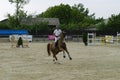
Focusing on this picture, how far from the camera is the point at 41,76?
14648 mm

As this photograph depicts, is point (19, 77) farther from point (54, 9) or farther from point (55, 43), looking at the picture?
point (54, 9)

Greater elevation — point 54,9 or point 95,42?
point 54,9

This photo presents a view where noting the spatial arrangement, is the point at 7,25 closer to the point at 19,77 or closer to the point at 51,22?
the point at 51,22

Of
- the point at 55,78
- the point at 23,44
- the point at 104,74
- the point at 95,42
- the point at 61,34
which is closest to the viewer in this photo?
the point at 55,78

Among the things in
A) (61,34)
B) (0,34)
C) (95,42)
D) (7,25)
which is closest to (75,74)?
(61,34)

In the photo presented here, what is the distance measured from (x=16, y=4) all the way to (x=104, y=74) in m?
81.6

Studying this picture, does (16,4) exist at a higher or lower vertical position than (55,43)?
higher

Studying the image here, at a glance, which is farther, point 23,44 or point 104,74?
point 23,44

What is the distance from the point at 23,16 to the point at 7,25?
15.2 ft

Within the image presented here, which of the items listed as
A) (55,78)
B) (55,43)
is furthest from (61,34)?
(55,78)

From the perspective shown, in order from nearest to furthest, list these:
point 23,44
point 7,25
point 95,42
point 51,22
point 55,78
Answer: point 55,78 → point 23,44 → point 95,42 → point 7,25 → point 51,22

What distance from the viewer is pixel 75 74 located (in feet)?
50.2

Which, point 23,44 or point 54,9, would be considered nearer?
point 23,44

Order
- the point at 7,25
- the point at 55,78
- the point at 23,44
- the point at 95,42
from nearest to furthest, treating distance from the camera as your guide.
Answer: the point at 55,78 → the point at 23,44 → the point at 95,42 → the point at 7,25
